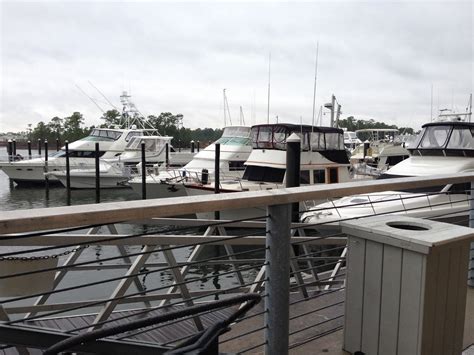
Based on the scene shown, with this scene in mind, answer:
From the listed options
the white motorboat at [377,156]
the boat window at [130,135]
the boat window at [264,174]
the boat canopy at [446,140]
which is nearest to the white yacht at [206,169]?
the boat window at [264,174]

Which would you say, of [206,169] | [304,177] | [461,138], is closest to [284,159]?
[304,177]

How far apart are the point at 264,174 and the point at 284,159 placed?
0.98 metres

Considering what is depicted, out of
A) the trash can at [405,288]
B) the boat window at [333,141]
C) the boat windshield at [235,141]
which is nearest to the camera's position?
the trash can at [405,288]

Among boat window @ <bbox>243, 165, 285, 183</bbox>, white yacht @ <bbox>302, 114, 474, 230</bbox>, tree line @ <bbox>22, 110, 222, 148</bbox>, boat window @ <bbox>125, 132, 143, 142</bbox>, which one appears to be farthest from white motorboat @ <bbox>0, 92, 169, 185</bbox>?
tree line @ <bbox>22, 110, 222, 148</bbox>

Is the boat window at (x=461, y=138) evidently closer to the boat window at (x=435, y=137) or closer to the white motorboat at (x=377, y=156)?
the boat window at (x=435, y=137)

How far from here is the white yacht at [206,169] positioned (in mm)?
19328

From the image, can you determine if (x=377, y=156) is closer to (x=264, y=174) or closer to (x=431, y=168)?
(x=264, y=174)

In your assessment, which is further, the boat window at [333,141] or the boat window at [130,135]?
the boat window at [130,135]

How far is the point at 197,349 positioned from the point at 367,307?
1.40 metres

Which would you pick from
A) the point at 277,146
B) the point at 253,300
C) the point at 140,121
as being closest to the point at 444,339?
the point at 253,300

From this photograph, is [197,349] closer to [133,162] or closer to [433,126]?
[433,126]

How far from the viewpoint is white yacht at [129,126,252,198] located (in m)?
19.3

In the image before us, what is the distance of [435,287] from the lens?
2.22m

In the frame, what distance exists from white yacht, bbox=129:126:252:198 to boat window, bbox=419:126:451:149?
30.4 feet
